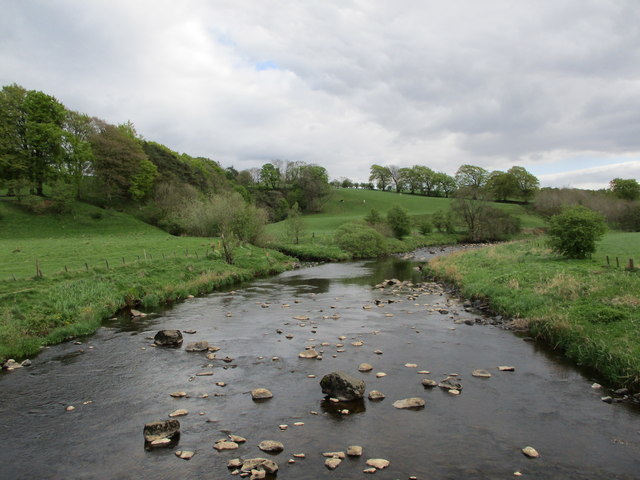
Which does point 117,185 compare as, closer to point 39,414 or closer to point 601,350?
point 39,414

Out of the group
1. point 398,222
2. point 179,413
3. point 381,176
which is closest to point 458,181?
point 381,176

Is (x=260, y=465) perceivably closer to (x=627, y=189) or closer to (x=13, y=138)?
(x=13, y=138)

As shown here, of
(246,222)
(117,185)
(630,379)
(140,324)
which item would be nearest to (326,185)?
(117,185)

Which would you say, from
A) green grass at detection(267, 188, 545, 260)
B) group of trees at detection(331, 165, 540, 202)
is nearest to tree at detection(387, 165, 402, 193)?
group of trees at detection(331, 165, 540, 202)

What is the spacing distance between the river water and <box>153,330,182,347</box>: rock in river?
0.68 m

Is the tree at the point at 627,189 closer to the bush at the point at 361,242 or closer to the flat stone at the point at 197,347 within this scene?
the bush at the point at 361,242

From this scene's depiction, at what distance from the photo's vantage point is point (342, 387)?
42.5ft

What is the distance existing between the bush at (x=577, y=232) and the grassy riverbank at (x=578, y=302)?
1076 mm

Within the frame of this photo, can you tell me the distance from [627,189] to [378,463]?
126 metres

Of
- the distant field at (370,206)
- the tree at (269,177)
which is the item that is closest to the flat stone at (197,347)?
the distant field at (370,206)

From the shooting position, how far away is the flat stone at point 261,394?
13148 millimetres

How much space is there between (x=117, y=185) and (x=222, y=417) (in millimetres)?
74698

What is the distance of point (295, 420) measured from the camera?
11703mm

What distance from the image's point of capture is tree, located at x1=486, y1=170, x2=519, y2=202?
13280cm
